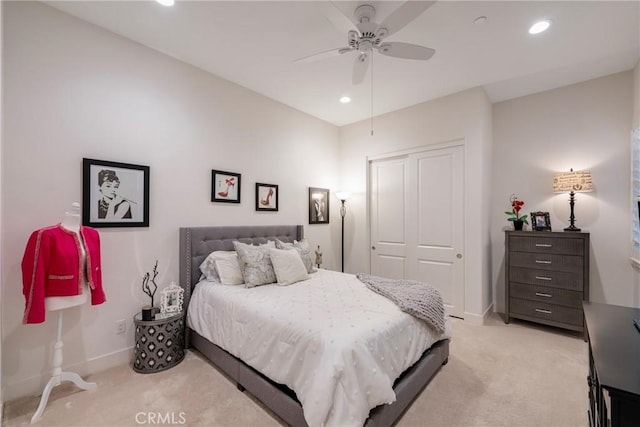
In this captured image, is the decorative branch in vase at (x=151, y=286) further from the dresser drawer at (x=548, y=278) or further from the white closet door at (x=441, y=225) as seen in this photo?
the dresser drawer at (x=548, y=278)

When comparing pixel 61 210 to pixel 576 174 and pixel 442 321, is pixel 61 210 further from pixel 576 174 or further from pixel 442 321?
pixel 576 174

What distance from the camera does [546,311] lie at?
10.5ft

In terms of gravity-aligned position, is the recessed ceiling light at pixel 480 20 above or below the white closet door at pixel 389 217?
above

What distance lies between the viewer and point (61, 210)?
217cm

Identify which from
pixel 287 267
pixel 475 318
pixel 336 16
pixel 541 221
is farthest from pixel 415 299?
pixel 541 221

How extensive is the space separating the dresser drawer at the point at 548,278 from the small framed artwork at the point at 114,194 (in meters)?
4.22

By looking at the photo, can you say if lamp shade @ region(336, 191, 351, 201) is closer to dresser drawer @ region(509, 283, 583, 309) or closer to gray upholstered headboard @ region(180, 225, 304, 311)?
gray upholstered headboard @ region(180, 225, 304, 311)

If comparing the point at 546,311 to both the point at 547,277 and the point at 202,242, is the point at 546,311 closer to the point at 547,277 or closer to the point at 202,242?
the point at 547,277

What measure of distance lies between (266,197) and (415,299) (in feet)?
7.57

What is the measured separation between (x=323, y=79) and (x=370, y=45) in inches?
49.0

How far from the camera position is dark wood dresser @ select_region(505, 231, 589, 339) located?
3014 mm

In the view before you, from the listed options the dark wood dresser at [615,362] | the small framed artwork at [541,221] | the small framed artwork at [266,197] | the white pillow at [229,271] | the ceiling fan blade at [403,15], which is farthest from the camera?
the small framed artwork at [266,197]

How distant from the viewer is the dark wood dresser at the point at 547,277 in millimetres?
3014

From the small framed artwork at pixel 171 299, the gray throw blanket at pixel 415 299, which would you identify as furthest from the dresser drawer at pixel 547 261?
the small framed artwork at pixel 171 299
